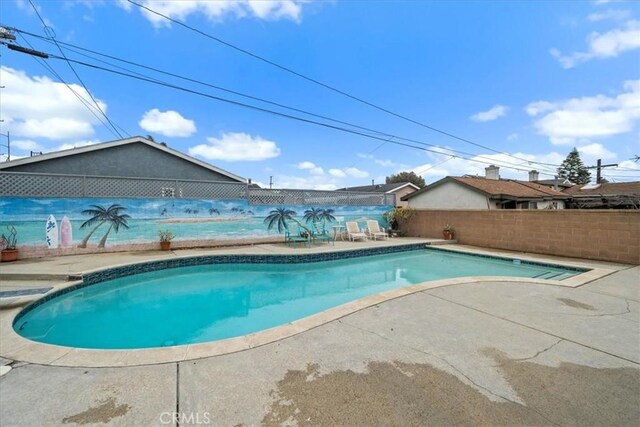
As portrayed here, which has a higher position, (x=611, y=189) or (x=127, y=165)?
(x=127, y=165)

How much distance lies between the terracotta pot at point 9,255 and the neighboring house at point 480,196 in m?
16.5

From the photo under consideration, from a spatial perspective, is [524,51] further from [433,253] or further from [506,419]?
[506,419]

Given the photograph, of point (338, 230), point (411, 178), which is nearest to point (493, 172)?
point (338, 230)

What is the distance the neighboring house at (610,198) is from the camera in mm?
13076

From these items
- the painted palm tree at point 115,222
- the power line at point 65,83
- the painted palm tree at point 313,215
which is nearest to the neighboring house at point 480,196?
the painted palm tree at point 313,215

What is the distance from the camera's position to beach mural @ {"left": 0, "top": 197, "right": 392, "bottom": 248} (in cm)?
772

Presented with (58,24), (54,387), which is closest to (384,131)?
(58,24)

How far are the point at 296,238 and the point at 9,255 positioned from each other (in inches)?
315

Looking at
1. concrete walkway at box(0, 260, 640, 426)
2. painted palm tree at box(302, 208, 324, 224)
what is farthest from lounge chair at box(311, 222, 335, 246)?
concrete walkway at box(0, 260, 640, 426)

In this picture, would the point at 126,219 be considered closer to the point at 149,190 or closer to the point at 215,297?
the point at 149,190

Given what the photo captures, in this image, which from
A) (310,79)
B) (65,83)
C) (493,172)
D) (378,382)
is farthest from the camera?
(493,172)

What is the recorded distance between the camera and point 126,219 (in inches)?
352

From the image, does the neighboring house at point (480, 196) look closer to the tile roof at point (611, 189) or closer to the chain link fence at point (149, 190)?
the tile roof at point (611, 189)

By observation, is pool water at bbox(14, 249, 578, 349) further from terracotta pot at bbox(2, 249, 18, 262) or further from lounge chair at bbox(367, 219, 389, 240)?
terracotta pot at bbox(2, 249, 18, 262)
